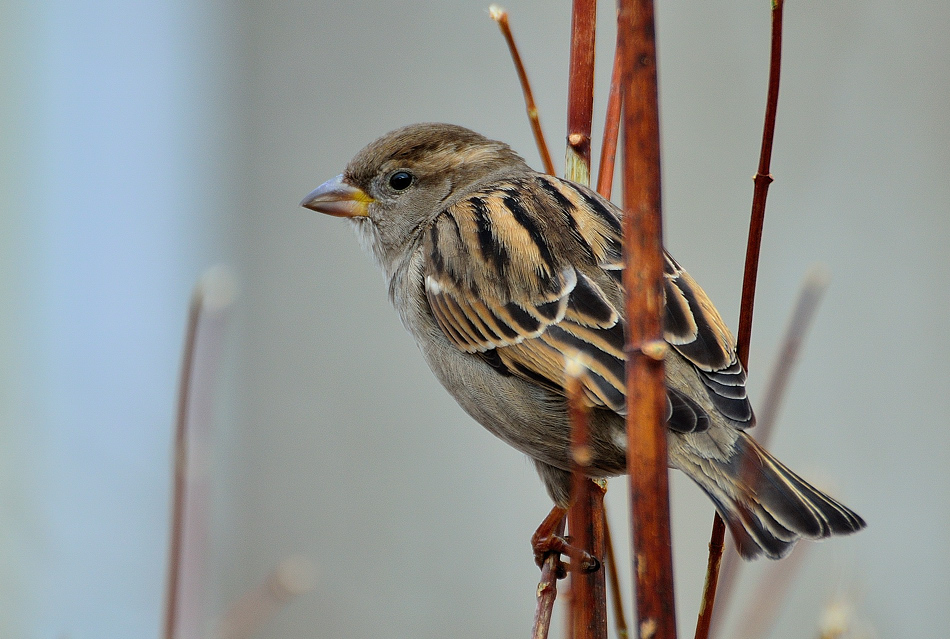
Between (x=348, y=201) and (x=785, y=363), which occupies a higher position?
(x=348, y=201)

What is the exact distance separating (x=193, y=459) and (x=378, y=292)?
3.39 m

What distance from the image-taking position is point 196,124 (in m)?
4.32

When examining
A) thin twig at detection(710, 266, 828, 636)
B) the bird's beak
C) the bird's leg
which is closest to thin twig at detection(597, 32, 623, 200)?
thin twig at detection(710, 266, 828, 636)

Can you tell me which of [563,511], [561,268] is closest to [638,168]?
[561,268]

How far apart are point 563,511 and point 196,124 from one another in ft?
10.5

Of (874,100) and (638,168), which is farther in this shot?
(874,100)

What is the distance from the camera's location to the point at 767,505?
133 cm

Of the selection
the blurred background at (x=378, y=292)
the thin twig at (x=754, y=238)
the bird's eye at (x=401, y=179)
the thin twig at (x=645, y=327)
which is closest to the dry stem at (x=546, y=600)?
the thin twig at (x=754, y=238)

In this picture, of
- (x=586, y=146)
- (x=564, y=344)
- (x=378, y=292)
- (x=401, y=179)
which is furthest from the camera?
(x=378, y=292)

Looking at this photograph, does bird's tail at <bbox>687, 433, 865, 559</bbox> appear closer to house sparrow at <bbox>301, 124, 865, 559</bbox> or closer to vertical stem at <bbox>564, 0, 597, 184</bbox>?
house sparrow at <bbox>301, 124, 865, 559</bbox>

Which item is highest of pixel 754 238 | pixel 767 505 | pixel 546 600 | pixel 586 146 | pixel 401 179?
pixel 401 179

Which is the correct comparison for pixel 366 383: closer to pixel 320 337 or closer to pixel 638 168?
pixel 320 337

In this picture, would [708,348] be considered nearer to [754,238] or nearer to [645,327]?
[754,238]

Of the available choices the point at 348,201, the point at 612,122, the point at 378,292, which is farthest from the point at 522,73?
the point at 378,292
